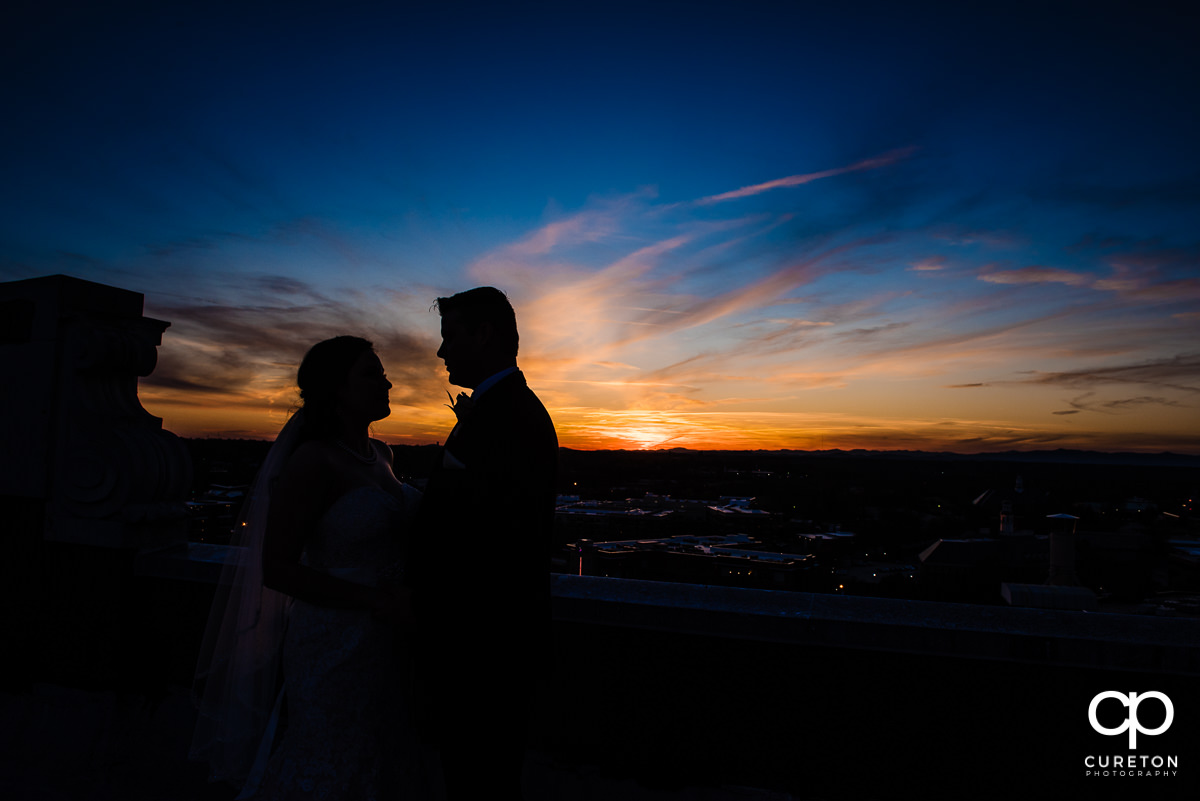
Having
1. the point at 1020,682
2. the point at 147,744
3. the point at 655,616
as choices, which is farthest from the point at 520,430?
the point at 147,744

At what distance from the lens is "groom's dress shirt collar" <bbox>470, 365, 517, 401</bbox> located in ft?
7.68

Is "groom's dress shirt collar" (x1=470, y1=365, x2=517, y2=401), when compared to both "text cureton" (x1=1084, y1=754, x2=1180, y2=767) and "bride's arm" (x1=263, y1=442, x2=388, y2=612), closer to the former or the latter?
"bride's arm" (x1=263, y1=442, x2=388, y2=612)

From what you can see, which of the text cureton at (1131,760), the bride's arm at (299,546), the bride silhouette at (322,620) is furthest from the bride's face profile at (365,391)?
the text cureton at (1131,760)

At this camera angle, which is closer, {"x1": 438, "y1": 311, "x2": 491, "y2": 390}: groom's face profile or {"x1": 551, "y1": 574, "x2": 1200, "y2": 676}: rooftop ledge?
{"x1": 438, "y1": 311, "x2": 491, "y2": 390}: groom's face profile

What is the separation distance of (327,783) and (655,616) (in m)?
1.48

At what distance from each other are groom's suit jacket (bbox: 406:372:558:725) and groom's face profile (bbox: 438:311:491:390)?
0.24 metres

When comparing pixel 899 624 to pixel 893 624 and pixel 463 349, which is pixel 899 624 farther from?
pixel 463 349

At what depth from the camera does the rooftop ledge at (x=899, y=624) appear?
103 inches

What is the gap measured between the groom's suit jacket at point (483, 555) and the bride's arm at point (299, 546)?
32cm

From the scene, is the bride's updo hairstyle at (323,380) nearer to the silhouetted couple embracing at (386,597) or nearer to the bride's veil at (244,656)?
the silhouetted couple embracing at (386,597)

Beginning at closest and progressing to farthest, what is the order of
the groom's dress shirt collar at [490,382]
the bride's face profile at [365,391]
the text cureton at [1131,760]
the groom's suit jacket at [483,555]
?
the groom's suit jacket at [483,555] → the groom's dress shirt collar at [490,382] → the text cureton at [1131,760] → the bride's face profile at [365,391]

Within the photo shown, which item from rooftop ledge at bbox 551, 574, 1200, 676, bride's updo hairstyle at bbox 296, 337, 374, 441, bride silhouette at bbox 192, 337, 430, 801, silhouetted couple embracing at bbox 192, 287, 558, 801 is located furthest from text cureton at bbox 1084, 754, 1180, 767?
bride's updo hairstyle at bbox 296, 337, 374, 441

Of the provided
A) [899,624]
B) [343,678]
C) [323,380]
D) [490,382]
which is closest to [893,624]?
[899,624]

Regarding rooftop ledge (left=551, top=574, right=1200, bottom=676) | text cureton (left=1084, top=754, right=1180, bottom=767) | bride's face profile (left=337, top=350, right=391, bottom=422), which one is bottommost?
text cureton (left=1084, top=754, right=1180, bottom=767)
